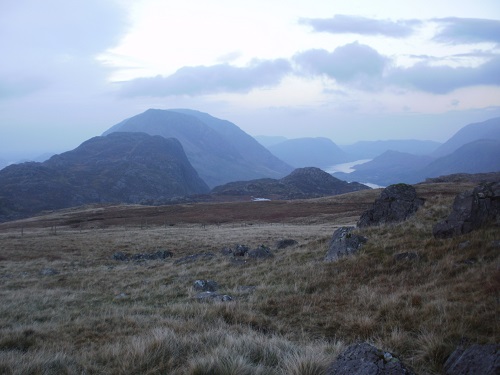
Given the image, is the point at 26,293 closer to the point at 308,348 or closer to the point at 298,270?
the point at 298,270

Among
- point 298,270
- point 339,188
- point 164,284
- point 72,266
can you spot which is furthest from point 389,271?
point 339,188

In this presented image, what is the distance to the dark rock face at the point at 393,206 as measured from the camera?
22.1m

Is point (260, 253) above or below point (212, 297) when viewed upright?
below

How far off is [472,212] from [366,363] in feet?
34.0

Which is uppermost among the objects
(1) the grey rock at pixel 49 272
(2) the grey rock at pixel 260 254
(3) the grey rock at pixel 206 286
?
(3) the grey rock at pixel 206 286

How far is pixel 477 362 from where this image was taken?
170 inches

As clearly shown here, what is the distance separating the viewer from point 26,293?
1542cm

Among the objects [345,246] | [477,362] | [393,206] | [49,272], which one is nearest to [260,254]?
[345,246]

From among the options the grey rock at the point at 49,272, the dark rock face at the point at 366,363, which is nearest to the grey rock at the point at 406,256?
the dark rock face at the point at 366,363

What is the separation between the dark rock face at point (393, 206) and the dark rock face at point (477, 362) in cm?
1802

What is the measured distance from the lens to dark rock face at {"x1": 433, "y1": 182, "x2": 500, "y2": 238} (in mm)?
12383

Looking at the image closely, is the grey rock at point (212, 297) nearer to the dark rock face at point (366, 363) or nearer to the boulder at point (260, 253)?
the dark rock face at point (366, 363)

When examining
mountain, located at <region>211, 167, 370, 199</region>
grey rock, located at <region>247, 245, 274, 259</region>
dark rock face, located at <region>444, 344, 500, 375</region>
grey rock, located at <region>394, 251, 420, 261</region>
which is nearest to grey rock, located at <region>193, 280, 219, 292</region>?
grey rock, located at <region>247, 245, 274, 259</region>

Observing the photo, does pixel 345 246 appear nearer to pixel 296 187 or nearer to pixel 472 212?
pixel 472 212
